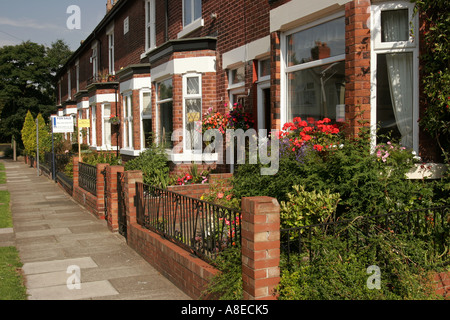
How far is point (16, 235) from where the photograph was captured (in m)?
8.82

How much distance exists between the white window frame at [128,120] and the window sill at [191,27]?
150 inches

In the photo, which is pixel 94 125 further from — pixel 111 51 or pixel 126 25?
pixel 126 25

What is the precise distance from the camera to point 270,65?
8.06m

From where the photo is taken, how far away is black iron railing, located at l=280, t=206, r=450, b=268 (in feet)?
13.6

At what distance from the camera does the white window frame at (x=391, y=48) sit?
18.6 ft

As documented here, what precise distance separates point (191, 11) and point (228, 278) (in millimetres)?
9543

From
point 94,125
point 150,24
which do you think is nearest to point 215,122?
point 150,24

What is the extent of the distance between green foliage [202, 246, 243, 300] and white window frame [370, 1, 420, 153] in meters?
2.40

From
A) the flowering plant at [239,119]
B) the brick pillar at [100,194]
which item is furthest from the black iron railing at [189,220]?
the brick pillar at [100,194]

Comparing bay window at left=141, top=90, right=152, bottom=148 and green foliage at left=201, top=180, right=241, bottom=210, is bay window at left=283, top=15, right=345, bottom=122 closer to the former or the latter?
green foliage at left=201, top=180, right=241, bottom=210

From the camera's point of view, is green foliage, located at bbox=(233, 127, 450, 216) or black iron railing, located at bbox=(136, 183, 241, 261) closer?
green foliage, located at bbox=(233, 127, 450, 216)

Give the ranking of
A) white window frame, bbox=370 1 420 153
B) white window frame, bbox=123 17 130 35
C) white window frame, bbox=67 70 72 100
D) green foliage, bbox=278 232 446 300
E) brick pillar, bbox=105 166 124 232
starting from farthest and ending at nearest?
white window frame, bbox=67 70 72 100 < white window frame, bbox=123 17 130 35 < brick pillar, bbox=105 166 124 232 < white window frame, bbox=370 1 420 153 < green foliage, bbox=278 232 446 300

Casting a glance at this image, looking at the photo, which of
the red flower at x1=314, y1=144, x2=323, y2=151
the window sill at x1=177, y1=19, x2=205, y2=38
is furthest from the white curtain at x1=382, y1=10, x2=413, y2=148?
the window sill at x1=177, y1=19, x2=205, y2=38
